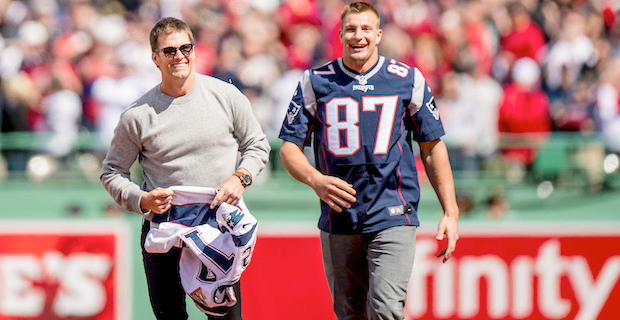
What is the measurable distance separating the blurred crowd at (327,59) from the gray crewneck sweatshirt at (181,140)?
13.1ft

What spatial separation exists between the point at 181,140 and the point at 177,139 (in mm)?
23

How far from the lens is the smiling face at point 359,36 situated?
482 cm

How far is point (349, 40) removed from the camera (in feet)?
16.0

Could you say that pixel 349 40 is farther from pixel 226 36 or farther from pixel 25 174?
pixel 226 36

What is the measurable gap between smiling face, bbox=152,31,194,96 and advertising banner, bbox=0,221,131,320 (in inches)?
124

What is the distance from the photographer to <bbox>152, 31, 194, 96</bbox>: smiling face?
181 inches

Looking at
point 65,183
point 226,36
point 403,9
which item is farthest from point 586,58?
point 65,183

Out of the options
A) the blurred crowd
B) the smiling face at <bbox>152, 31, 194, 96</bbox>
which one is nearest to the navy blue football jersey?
the smiling face at <bbox>152, 31, 194, 96</bbox>

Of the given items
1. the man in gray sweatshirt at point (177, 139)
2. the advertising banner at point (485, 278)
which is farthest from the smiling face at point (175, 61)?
the advertising banner at point (485, 278)

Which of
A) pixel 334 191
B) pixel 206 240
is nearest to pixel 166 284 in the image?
pixel 206 240

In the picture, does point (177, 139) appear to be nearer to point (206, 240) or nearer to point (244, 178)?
point (244, 178)

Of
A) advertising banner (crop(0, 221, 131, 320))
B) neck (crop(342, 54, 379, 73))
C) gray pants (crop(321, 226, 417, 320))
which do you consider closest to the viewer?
gray pants (crop(321, 226, 417, 320))

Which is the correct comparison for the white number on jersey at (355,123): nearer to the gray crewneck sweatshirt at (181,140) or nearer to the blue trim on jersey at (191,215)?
the gray crewneck sweatshirt at (181,140)

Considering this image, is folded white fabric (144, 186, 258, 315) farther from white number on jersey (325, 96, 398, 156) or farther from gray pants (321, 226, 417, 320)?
white number on jersey (325, 96, 398, 156)
